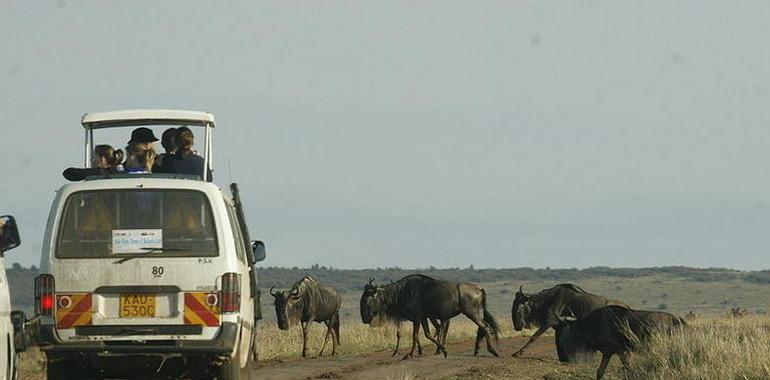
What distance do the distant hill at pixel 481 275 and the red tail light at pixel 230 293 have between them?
94710 millimetres

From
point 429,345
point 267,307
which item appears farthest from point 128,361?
point 267,307

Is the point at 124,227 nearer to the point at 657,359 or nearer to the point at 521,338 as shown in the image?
the point at 657,359

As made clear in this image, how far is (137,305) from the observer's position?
13.6 meters

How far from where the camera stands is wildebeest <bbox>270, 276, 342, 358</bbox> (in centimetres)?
3042

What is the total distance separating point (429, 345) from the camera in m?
32.6

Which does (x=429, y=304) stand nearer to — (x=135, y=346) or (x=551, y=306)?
(x=551, y=306)

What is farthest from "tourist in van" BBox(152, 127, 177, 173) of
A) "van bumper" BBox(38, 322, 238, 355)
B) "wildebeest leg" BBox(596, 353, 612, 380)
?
"wildebeest leg" BBox(596, 353, 612, 380)

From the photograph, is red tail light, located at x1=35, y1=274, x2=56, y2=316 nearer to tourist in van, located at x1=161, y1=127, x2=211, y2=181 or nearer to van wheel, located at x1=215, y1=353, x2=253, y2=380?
van wheel, located at x1=215, y1=353, x2=253, y2=380

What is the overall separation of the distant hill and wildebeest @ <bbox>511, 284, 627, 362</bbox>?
78772 mm

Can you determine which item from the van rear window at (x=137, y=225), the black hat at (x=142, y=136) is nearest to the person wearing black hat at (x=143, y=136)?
the black hat at (x=142, y=136)

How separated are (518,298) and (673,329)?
8111 millimetres

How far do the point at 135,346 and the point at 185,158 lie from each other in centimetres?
265

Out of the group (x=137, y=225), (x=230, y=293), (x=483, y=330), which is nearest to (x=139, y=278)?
(x=137, y=225)

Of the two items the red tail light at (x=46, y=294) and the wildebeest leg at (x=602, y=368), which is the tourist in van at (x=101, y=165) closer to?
the red tail light at (x=46, y=294)
